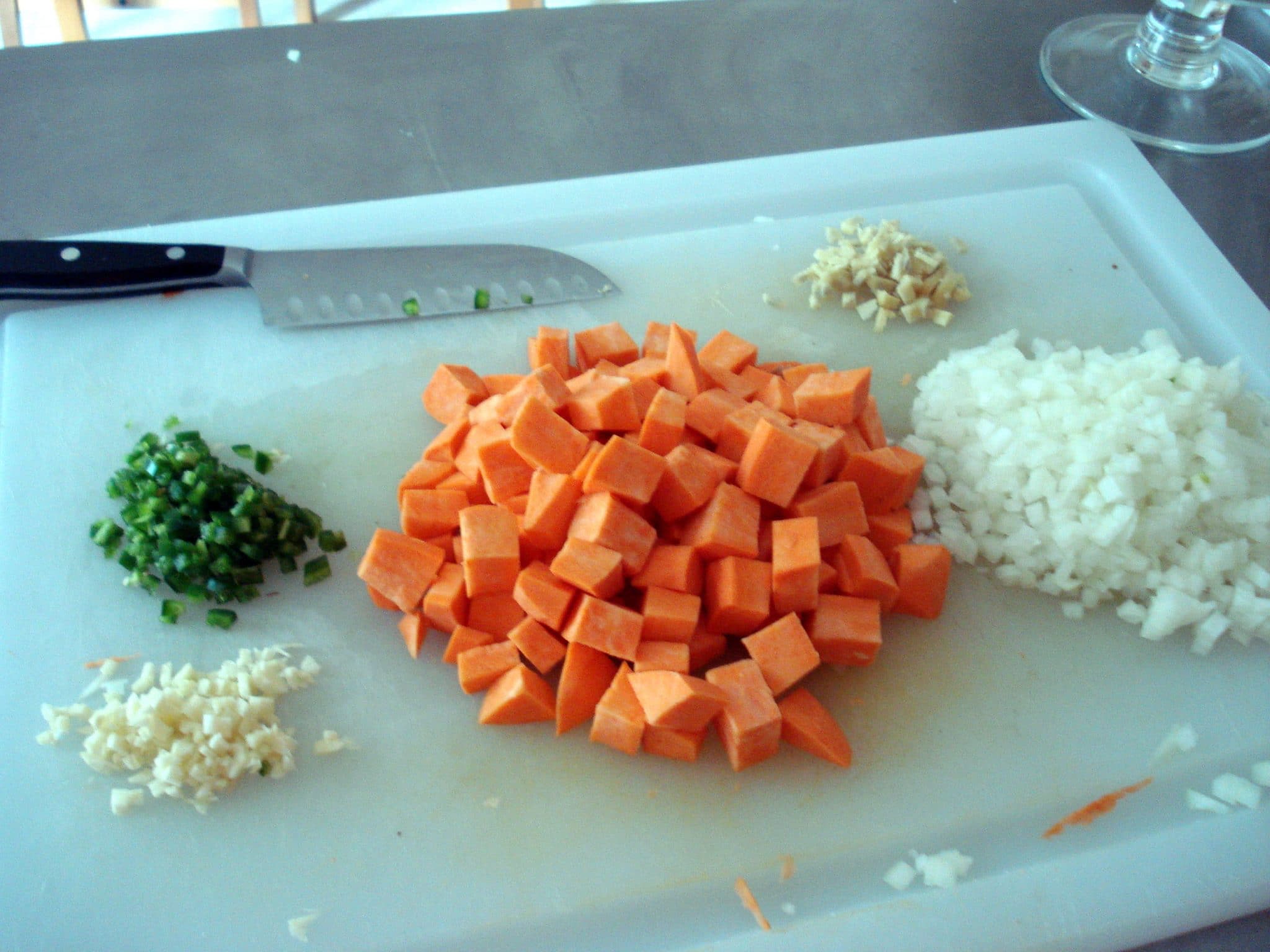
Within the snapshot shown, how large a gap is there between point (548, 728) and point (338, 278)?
45.8 inches

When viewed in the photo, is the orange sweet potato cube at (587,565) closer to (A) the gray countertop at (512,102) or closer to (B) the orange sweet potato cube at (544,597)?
(B) the orange sweet potato cube at (544,597)

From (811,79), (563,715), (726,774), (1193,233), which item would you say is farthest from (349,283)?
(1193,233)

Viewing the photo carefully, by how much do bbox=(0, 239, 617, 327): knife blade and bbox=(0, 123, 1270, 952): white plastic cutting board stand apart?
0.05 meters

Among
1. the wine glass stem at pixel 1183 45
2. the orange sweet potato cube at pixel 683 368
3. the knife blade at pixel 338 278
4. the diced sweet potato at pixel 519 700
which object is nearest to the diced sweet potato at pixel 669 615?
the diced sweet potato at pixel 519 700

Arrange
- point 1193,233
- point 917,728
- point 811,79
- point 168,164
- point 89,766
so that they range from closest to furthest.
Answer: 1. point 89,766
2. point 917,728
3. point 1193,233
4. point 168,164
5. point 811,79

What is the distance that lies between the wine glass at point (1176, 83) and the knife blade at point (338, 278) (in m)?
1.84

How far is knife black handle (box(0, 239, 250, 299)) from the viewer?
2283 millimetres

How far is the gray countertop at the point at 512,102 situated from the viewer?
3.01 m

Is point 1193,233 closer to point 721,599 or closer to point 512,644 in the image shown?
point 721,599

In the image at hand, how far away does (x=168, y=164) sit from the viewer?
9.96ft

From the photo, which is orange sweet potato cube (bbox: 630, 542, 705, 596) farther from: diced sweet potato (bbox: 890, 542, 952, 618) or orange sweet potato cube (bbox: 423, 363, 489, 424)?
orange sweet potato cube (bbox: 423, 363, 489, 424)

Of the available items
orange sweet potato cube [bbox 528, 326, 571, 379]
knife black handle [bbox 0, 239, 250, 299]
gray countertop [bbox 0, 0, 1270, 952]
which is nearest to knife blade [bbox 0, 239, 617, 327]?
knife black handle [bbox 0, 239, 250, 299]

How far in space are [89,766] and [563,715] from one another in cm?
82

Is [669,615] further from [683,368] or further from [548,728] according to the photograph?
[683,368]
